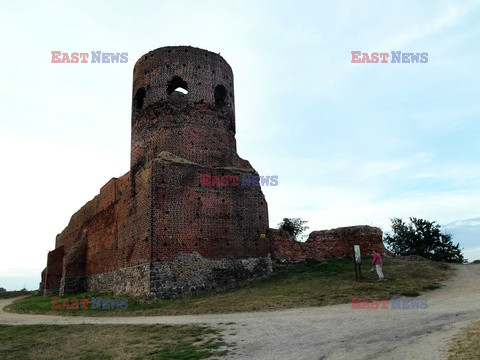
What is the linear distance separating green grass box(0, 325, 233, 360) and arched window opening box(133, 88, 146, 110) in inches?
476

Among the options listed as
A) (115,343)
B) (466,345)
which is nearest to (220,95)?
(115,343)

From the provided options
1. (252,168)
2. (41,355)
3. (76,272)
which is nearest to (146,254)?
(252,168)

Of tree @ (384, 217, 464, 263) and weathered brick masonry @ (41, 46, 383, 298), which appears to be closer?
weathered brick masonry @ (41, 46, 383, 298)

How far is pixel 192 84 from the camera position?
18078mm

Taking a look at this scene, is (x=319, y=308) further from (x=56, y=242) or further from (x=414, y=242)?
(x=56, y=242)

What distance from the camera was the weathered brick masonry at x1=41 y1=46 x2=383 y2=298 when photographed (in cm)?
1482

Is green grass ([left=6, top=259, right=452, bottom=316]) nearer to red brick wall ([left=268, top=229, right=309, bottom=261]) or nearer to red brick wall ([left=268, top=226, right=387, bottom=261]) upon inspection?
red brick wall ([left=268, top=229, right=309, bottom=261])

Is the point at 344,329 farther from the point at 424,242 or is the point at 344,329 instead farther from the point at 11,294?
the point at 11,294

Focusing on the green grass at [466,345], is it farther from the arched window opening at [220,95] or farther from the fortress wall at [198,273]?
the arched window opening at [220,95]

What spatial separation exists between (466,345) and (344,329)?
2280mm

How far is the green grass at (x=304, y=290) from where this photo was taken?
10.9 meters

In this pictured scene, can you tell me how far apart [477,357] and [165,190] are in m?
12.2

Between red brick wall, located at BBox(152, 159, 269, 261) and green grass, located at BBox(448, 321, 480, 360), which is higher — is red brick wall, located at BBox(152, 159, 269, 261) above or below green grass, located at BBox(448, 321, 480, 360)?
above

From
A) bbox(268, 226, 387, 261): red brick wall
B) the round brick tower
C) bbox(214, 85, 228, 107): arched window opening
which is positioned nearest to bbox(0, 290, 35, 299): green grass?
the round brick tower
